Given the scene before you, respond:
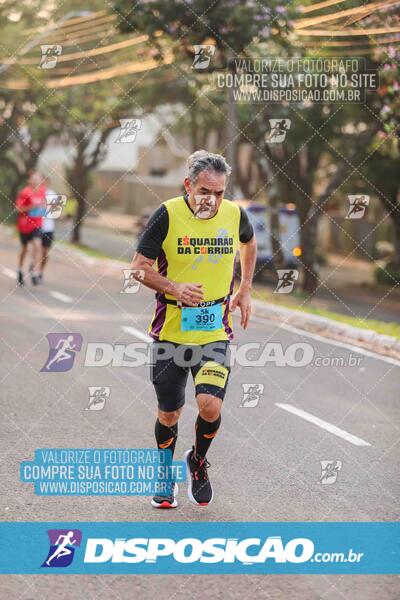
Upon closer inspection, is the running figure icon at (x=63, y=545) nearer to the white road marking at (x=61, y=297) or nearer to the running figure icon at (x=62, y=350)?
the running figure icon at (x=62, y=350)

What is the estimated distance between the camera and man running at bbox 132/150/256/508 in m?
6.41

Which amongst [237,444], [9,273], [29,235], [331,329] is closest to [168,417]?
[237,444]

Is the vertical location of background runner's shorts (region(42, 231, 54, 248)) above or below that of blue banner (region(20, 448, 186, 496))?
above

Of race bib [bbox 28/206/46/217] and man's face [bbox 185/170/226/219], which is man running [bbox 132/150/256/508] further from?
race bib [bbox 28/206/46/217]

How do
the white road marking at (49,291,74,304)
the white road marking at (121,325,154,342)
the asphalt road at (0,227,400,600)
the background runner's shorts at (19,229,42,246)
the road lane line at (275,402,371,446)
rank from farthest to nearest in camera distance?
the background runner's shorts at (19,229,42,246), the white road marking at (49,291,74,304), the white road marking at (121,325,154,342), the road lane line at (275,402,371,446), the asphalt road at (0,227,400,600)

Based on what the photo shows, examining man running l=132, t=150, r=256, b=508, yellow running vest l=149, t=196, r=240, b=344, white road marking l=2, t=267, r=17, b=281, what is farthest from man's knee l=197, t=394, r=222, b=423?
white road marking l=2, t=267, r=17, b=281

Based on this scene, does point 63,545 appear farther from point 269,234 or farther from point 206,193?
point 269,234

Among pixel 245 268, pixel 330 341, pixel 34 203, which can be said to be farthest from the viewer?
pixel 34 203

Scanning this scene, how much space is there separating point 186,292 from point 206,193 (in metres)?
0.57

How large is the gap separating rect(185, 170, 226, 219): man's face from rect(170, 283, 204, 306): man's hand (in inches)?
16.1

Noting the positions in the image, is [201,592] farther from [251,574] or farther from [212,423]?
[212,423]

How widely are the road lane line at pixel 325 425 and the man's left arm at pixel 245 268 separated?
7.41 ft

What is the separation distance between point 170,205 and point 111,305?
1215cm

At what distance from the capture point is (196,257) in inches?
255
